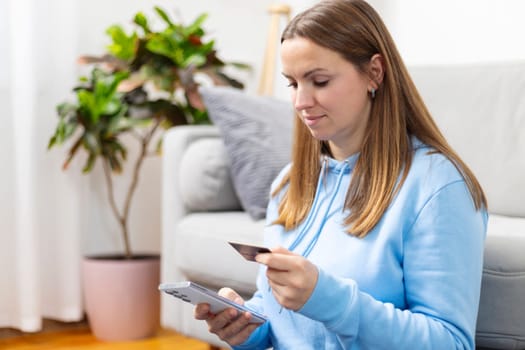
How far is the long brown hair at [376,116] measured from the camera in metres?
1.13

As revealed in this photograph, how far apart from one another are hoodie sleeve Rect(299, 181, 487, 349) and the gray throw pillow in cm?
93

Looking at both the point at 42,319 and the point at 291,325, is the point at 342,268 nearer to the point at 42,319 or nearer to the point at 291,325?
the point at 291,325

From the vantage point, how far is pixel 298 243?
126 cm

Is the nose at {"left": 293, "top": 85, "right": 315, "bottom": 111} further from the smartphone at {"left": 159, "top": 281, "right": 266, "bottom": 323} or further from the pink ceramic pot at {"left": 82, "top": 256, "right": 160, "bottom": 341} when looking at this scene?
the pink ceramic pot at {"left": 82, "top": 256, "right": 160, "bottom": 341}

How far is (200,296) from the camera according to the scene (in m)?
1.10

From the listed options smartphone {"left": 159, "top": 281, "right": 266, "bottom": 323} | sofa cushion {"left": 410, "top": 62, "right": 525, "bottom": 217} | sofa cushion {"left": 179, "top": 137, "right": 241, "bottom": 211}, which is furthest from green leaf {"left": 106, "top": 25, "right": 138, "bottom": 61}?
smartphone {"left": 159, "top": 281, "right": 266, "bottom": 323}

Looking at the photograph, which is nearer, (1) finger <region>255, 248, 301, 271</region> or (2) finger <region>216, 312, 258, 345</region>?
(1) finger <region>255, 248, 301, 271</region>

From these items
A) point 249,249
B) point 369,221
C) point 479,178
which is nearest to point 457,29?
point 479,178

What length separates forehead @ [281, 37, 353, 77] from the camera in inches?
44.1

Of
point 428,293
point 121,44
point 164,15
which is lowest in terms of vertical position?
point 428,293

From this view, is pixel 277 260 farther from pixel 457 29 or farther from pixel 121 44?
pixel 121 44

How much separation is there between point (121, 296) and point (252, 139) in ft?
2.77

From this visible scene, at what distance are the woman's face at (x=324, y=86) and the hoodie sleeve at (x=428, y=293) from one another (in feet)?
0.60

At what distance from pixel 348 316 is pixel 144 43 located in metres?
1.76
